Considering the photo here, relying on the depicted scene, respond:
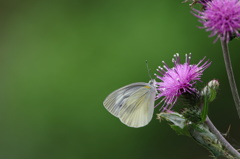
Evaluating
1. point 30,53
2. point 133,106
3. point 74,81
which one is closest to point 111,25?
point 74,81

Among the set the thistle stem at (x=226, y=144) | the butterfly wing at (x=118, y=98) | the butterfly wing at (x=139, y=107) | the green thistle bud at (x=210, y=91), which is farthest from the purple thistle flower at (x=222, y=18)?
the butterfly wing at (x=118, y=98)

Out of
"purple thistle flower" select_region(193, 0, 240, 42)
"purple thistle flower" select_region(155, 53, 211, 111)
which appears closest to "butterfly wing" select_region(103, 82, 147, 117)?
"purple thistle flower" select_region(155, 53, 211, 111)

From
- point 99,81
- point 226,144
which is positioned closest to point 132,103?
point 226,144

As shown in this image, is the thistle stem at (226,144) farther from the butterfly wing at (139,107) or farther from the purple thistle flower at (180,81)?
the butterfly wing at (139,107)

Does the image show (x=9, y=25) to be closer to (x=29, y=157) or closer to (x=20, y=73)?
(x=20, y=73)

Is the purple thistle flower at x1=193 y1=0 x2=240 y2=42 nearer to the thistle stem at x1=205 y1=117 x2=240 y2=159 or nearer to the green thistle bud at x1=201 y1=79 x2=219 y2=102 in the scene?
the green thistle bud at x1=201 y1=79 x2=219 y2=102

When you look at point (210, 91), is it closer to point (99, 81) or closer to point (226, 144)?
point (226, 144)
